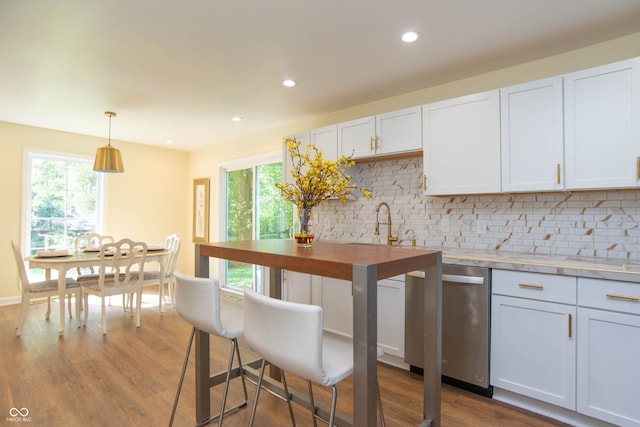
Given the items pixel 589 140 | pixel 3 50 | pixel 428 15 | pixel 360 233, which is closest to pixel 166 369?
pixel 360 233

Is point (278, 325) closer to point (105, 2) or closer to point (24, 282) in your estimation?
point (105, 2)

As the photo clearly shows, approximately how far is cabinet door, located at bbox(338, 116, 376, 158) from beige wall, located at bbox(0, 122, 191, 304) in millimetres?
4065

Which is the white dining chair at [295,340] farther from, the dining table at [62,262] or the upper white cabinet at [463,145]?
the dining table at [62,262]

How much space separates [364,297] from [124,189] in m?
5.66

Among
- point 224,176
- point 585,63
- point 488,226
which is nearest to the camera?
point 585,63

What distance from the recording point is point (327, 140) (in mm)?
3621

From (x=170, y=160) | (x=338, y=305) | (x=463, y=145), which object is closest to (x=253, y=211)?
(x=170, y=160)

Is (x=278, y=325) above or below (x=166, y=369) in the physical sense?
above

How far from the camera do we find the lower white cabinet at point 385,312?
2693 mm

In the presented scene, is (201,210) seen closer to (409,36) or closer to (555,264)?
(409,36)

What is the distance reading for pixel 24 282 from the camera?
11.2ft

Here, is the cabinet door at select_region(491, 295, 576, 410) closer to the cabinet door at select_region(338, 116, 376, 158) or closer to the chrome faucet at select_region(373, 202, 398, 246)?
the chrome faucet at select_region(373, 202, 398, 246)

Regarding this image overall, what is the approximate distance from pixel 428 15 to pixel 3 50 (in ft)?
10.4

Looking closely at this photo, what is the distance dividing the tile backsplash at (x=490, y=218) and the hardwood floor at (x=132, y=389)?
122cm
